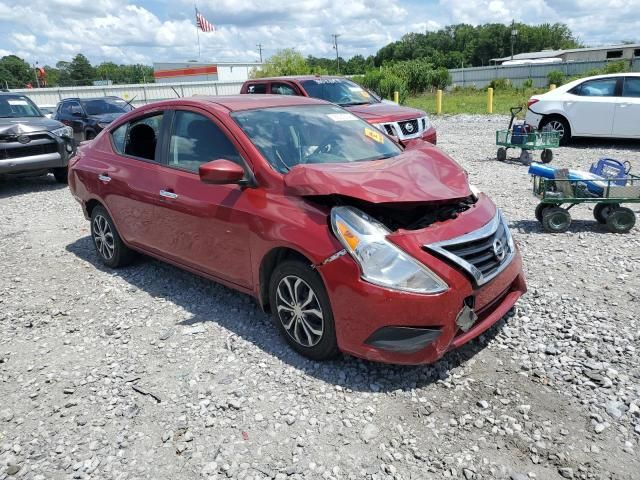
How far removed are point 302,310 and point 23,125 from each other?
8714 mm

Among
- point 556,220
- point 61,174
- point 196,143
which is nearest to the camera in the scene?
point 196,143

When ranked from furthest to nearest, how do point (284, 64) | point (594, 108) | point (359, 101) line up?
point (284, 64) → point (594, 108) → point (359, 101)

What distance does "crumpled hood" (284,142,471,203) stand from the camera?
3.29m

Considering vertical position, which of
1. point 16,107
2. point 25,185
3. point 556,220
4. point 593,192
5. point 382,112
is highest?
point 16,107

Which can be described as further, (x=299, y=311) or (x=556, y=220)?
(x=556, y=220)

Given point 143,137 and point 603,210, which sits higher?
point 143,137

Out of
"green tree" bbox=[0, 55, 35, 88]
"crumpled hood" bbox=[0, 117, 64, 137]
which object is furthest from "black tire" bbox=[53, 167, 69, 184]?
"green tree" bbox=[0, 55, 35, 88]

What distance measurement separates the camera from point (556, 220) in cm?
596

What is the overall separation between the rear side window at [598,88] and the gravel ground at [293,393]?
26.8ft

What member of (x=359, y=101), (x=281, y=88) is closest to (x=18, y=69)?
(x=281, y=88)

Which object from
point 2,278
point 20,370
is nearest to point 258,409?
point 20,370

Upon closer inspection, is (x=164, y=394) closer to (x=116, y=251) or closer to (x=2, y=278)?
(x=116, y=251)

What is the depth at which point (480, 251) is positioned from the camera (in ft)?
10.9

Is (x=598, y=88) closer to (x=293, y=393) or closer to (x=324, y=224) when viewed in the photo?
(x=324, y=224)
